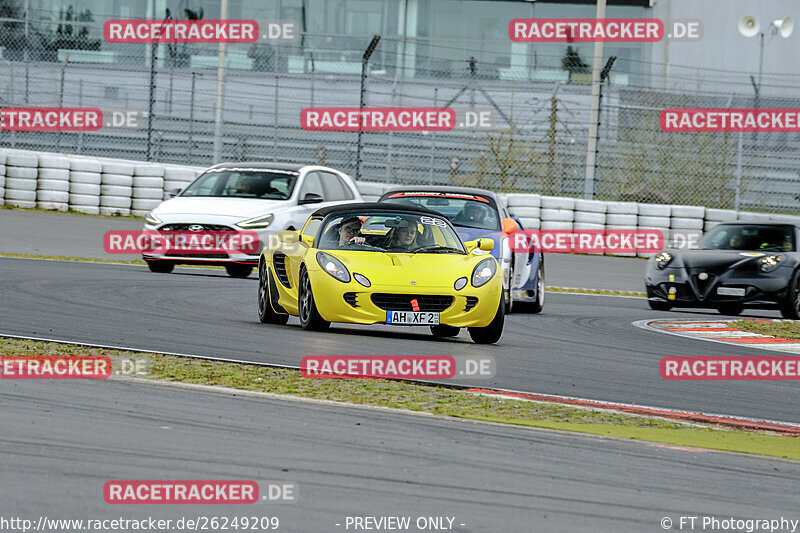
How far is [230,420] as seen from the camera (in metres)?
6.61

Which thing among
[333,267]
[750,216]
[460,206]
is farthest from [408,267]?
[750,216]

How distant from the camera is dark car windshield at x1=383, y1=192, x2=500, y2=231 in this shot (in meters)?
14.3

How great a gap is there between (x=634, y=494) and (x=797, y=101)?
89.6 feet

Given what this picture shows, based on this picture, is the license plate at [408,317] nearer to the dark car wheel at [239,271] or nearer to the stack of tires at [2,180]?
the dark car wheel at [239,271]

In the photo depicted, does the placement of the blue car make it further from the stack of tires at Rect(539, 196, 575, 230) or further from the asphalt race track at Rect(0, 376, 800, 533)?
the stack of tires at Rect(539, 196, 575, 230)

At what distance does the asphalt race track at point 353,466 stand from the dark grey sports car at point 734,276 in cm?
964

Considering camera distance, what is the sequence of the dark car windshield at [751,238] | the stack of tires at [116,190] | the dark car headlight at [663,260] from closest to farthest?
the dark car headlight at [663,260], the dark car windshield at [751,238], the stack of tires at [116,190]

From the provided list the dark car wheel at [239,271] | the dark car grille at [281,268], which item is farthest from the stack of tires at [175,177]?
the dark car grille at [281,268]

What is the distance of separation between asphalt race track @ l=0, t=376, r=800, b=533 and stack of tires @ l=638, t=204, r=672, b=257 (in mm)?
16425

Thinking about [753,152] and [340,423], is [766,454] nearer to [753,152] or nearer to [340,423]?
[340,423]

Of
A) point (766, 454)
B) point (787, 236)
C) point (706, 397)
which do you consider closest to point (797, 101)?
point (787, 236)

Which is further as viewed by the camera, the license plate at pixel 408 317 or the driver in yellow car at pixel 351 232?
the driver in yellow car at pixel 351 232

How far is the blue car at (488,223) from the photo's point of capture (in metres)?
13.9

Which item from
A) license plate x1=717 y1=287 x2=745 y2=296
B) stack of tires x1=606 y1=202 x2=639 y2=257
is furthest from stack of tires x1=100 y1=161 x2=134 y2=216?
license plate x1=717 y1=287 x2=745 y2=296
